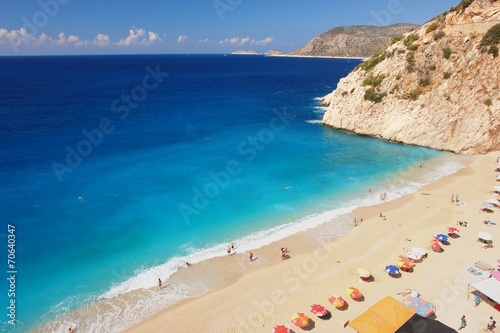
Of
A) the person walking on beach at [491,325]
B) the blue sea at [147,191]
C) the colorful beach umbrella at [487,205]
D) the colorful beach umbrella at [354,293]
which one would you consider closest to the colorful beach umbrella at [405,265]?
the colorful beach umbrella at [354,293]

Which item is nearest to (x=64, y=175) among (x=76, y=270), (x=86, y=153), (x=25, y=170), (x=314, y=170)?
(x=25, y=170)

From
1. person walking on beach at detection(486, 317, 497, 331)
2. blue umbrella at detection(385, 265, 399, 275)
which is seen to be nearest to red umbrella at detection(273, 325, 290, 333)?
blue umbrella at detection(385, 265, 399, 275)

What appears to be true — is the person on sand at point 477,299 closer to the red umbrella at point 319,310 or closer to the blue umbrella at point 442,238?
the blue umbrella at point 442,238

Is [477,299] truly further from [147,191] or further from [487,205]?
[147,191]

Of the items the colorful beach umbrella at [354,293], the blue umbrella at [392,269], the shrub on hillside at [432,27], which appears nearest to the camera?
the colorful beach umbrella at [354,293]

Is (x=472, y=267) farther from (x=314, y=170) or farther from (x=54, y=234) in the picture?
(x=54, y=234)

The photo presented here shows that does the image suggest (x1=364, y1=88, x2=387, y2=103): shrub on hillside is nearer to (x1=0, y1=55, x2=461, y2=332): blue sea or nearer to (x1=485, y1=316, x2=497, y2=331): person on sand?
(x1=0, y1=55, x2=461, y2=332): blue sea
